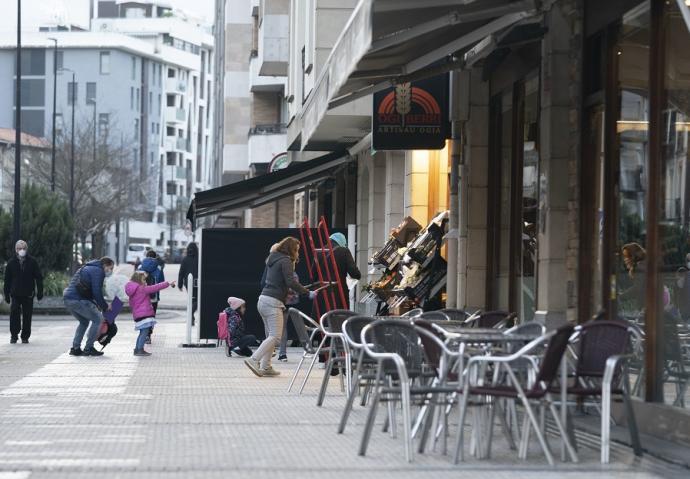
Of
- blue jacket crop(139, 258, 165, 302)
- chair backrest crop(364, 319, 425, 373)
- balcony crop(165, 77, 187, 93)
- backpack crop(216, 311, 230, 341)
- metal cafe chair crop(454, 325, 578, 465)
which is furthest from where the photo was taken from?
balcony crop(165, 77, 187, 93)

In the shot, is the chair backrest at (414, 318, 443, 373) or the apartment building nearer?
the chair backrest at (414, 318, 443, 373)

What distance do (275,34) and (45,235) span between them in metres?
9.03

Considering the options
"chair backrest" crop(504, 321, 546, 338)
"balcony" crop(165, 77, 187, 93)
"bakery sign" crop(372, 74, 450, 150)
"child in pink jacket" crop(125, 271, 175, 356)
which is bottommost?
"child in pink jacket" crop(125, 271, 175, 356)

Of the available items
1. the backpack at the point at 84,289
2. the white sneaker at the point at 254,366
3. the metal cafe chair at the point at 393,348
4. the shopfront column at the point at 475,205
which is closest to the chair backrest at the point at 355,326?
the metal cafe chair at the point at 393,348

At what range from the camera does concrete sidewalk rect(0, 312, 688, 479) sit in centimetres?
970

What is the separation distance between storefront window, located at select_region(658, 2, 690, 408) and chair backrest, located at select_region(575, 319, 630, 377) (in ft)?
2.68

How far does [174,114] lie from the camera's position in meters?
149

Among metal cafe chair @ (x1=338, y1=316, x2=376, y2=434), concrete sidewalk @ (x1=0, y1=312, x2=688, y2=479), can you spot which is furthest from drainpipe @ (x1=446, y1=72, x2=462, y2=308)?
metal cafe chair @ (x1=338, y1=316, x2=376, y2=434)

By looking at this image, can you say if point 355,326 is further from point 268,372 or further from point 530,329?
point 268,372

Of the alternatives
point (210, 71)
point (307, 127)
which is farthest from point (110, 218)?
point (210, 71)

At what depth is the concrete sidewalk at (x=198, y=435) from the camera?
970 centimetres

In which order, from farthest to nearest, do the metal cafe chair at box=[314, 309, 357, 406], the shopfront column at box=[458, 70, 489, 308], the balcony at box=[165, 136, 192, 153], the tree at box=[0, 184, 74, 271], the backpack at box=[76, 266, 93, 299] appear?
1. the balcony at box=[165, 136, 192, 153]
2. the tree at box=[0, 184, 74, 271]
3. the backpack at box=[76, 266, 93, 299]
4. the shopfront column at box=[458, 70, 489, 308]
5. the metal cafe chair at box=[314, 309, 357, 406]

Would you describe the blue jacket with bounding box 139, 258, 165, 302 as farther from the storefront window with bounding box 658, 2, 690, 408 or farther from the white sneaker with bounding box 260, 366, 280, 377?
the storefront window with bounding box 658, 2, 690, 408

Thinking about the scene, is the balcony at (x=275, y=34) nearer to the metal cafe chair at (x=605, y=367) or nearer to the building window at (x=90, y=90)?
the metal cafe chair at (x=605, y=367)
